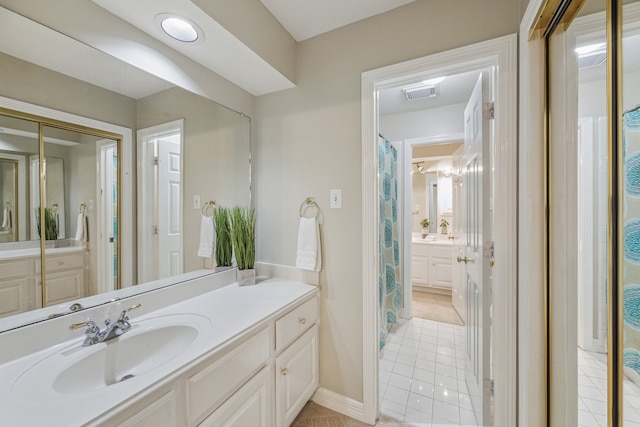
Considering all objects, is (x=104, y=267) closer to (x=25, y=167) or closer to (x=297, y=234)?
(x=25, y=167)

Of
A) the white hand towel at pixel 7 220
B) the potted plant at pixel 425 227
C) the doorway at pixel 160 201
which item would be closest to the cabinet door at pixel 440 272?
the potted plant at pixel 425 227

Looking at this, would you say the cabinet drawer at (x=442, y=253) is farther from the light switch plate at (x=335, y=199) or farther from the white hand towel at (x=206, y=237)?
the white hand towel at (x=206, y=237)

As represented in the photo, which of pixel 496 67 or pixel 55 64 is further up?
pixel 496 67

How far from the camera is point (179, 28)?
3.96 ft

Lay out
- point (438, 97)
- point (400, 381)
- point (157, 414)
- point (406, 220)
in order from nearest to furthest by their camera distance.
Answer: point (157, 414), point (400, 381), point (438, 97), point (406, 220)

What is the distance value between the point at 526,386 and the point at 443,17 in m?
1.75

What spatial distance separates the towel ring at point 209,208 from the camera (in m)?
1.55

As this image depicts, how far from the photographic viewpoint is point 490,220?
134cm

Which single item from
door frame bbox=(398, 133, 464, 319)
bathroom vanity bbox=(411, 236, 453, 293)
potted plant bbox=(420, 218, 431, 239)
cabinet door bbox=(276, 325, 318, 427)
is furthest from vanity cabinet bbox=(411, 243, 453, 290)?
cabinet door bbox=(276, 325, 318, 427)

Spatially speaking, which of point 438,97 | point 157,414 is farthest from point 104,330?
point 438,97

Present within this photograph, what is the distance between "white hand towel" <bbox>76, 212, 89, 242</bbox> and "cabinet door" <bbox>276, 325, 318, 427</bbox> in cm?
100

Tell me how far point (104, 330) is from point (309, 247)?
3.33ft

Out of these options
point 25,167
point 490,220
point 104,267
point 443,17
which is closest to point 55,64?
point 25,167

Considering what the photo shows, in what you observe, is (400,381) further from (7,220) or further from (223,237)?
(7,220)
